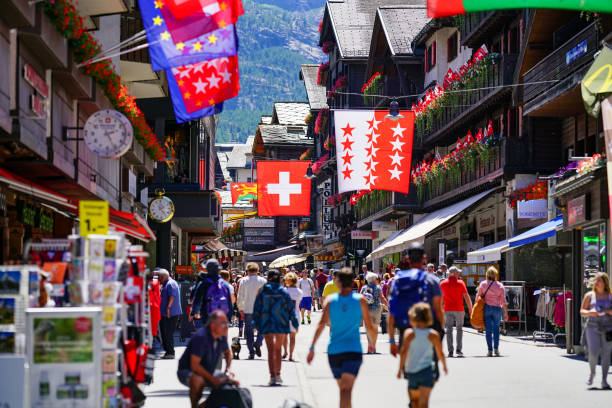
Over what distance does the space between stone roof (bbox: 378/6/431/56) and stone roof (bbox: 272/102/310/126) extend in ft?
139

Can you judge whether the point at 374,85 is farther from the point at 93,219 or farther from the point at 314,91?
the point at 93,219

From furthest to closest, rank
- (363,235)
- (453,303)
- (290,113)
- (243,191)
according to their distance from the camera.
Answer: (290,113), (243,191), (363,235), (453,303)

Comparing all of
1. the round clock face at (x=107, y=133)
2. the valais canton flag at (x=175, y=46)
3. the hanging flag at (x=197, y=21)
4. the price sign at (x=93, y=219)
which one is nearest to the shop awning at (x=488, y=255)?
the round clock face at (x=107, y=133)

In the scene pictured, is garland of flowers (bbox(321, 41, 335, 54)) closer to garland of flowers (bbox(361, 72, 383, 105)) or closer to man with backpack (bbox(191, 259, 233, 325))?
garland of flowers (bbox(361, 72, 383, 105))

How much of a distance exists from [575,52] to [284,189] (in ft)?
80.7

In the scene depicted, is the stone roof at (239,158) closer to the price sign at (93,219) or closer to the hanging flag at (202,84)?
the hanging flag at (202,84)

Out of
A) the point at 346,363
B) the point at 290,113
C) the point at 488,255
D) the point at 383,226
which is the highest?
the point at 290,113

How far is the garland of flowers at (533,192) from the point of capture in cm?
3016

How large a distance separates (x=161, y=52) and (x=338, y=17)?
55.6 meters

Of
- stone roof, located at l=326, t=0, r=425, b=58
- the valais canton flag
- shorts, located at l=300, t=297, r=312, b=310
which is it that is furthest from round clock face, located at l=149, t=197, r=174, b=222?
stone roof, located at l=326, t=0, r=425, b=58

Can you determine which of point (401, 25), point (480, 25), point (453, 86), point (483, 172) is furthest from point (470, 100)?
point (401, 25)

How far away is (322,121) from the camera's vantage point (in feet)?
254

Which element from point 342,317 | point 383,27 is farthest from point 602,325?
point 383,27

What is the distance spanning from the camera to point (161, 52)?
→ 1596 centimetres
